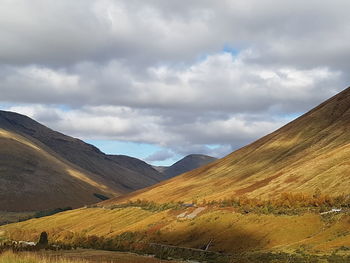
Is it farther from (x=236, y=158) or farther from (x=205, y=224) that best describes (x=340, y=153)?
(x=236, y=158)

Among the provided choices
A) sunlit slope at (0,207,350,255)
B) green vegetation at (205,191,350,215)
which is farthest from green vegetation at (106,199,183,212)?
green vegetation at (205,191,350,215)

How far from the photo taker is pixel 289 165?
124m

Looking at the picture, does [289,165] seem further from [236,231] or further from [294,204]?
[236,231]

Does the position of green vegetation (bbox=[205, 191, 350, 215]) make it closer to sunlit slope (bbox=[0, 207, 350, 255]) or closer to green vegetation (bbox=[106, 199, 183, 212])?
sunlit slope (bbox=[0, 207, 350, 255])

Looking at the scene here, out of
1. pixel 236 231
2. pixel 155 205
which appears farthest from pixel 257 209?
pixel 155 205

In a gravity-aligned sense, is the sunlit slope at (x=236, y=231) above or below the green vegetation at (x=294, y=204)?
below

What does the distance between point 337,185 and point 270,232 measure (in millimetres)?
24210

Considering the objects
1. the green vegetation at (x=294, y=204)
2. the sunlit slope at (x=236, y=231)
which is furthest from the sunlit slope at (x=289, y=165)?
the sunlit slope at (x=236, y=231)

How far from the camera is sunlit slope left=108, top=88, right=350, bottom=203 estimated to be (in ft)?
310

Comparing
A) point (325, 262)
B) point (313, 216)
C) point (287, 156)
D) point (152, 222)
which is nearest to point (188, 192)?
point (287, 156)

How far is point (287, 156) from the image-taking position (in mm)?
140250

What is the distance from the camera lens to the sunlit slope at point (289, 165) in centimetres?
9462

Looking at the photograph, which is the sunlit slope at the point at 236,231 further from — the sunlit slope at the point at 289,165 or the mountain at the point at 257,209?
the sunlit slope at the point at 289,165

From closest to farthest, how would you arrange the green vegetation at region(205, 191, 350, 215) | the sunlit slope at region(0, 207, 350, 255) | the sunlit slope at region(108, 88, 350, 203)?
the sunlit slope at region(0, 207, 350, 255) → the green vegetation at region(205, 191, 350, 215) → the sunlit slope at region(108, 88, 350, 203)
